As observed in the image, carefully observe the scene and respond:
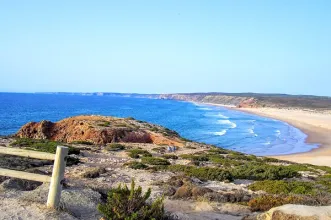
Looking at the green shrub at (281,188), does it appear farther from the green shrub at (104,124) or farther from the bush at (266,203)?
the green shrub at (104,124)

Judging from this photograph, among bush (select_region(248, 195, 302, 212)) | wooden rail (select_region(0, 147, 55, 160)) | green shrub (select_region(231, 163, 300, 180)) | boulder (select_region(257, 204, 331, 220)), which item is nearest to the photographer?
boulder (select_region(257, 204, 331, 220))

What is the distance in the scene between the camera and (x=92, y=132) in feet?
105

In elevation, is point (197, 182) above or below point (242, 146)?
above

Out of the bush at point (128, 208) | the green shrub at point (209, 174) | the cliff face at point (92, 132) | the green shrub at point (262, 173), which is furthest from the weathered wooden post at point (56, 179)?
the cliff face at point (92, 132)

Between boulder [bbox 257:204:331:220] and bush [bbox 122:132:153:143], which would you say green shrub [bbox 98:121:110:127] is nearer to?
bush [bbox 122:132:153:143]

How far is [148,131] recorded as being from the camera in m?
34.9

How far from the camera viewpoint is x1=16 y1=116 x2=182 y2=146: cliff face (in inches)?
1260

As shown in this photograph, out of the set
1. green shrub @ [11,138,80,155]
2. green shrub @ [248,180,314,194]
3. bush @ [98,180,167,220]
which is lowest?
green shrub @ [11,138,80,155]

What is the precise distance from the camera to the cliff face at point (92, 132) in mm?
32000

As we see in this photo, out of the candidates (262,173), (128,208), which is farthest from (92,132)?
(128,208)

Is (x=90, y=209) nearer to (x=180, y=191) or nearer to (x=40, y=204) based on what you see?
(x=40, y=204)

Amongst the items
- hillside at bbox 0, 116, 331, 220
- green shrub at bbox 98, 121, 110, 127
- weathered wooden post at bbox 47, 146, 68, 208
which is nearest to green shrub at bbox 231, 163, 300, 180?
hillside at bbox 0, 116, 331, 220

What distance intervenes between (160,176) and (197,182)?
1730 mm

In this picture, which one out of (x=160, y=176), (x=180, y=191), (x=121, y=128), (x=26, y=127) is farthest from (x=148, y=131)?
(x=180, y=191)
